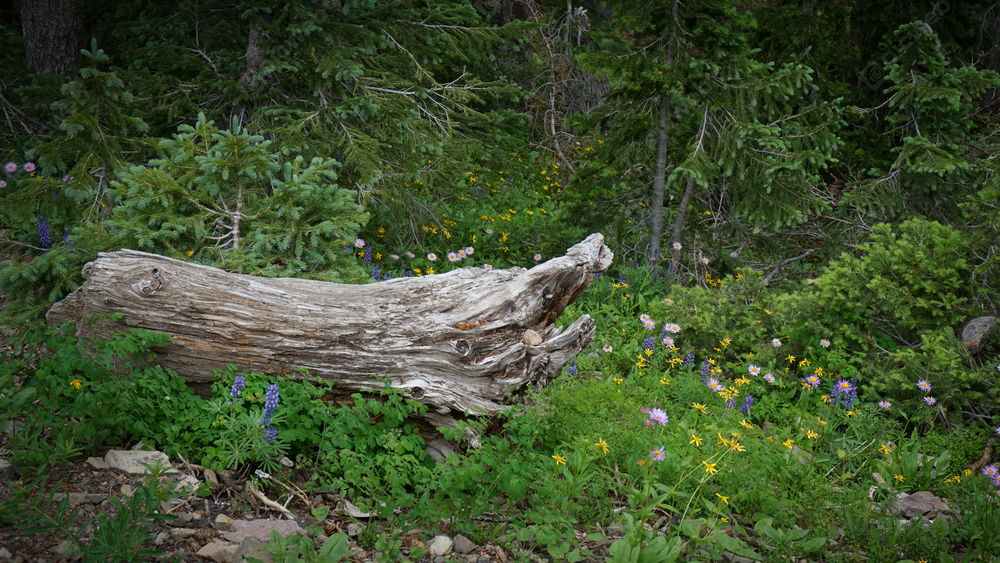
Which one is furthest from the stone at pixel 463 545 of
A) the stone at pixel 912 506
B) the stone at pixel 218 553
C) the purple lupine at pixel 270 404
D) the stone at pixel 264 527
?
the stone at pixel 912 506

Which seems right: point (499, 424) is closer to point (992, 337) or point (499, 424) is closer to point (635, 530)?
point (635, 530)

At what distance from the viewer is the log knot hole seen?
3375 mm

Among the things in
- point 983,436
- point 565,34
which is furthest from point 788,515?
point 565,34

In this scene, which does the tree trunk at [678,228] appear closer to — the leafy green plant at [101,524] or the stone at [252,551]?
the stone at [252,551]

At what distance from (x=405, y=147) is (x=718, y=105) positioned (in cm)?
302

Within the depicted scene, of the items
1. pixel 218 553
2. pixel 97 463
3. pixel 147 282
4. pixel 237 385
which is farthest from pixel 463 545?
pixel 147 282

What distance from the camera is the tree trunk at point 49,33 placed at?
665cm

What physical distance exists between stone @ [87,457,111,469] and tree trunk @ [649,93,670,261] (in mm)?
5100

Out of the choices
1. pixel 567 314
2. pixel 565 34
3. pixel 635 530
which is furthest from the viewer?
pixel 565 34

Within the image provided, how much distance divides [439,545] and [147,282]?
217cm

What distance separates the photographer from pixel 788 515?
3.23 meters

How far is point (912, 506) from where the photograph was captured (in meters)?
3.50

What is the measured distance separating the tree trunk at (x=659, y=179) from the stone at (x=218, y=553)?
4979mm

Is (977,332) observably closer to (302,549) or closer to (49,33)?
(302,549)
